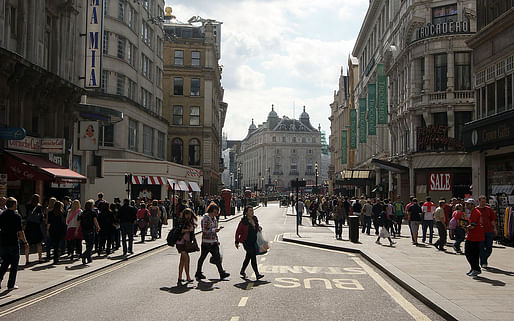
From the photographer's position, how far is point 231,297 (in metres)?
11.2

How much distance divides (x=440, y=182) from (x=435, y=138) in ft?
10.5

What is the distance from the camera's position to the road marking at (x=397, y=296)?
9617mm

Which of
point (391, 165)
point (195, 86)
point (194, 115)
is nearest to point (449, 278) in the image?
point (391, 165)

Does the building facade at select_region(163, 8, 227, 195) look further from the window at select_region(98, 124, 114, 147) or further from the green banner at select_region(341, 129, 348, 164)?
the window at select_region(98, 124, 114, 147)

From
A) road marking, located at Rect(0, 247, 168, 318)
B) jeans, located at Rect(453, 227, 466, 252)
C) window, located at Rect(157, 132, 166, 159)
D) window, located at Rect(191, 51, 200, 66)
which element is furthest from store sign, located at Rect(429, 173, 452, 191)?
window, located at Rect(191, 51, 200, 66)

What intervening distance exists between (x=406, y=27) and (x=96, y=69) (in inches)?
1002

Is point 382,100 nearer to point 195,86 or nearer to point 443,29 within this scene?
point 443,29

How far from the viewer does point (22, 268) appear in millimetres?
15125

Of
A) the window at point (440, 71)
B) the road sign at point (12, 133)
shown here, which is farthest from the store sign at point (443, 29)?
the road sign at point (12, 133)

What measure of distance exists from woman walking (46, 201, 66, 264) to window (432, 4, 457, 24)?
115ft

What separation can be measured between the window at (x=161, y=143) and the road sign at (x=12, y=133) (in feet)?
123

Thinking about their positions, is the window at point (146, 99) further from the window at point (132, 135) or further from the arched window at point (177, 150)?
the arched window at point (177, 150)

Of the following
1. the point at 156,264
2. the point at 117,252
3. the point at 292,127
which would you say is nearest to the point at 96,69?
the point at 117,252

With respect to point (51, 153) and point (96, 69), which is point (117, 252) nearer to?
point (51, 153)
